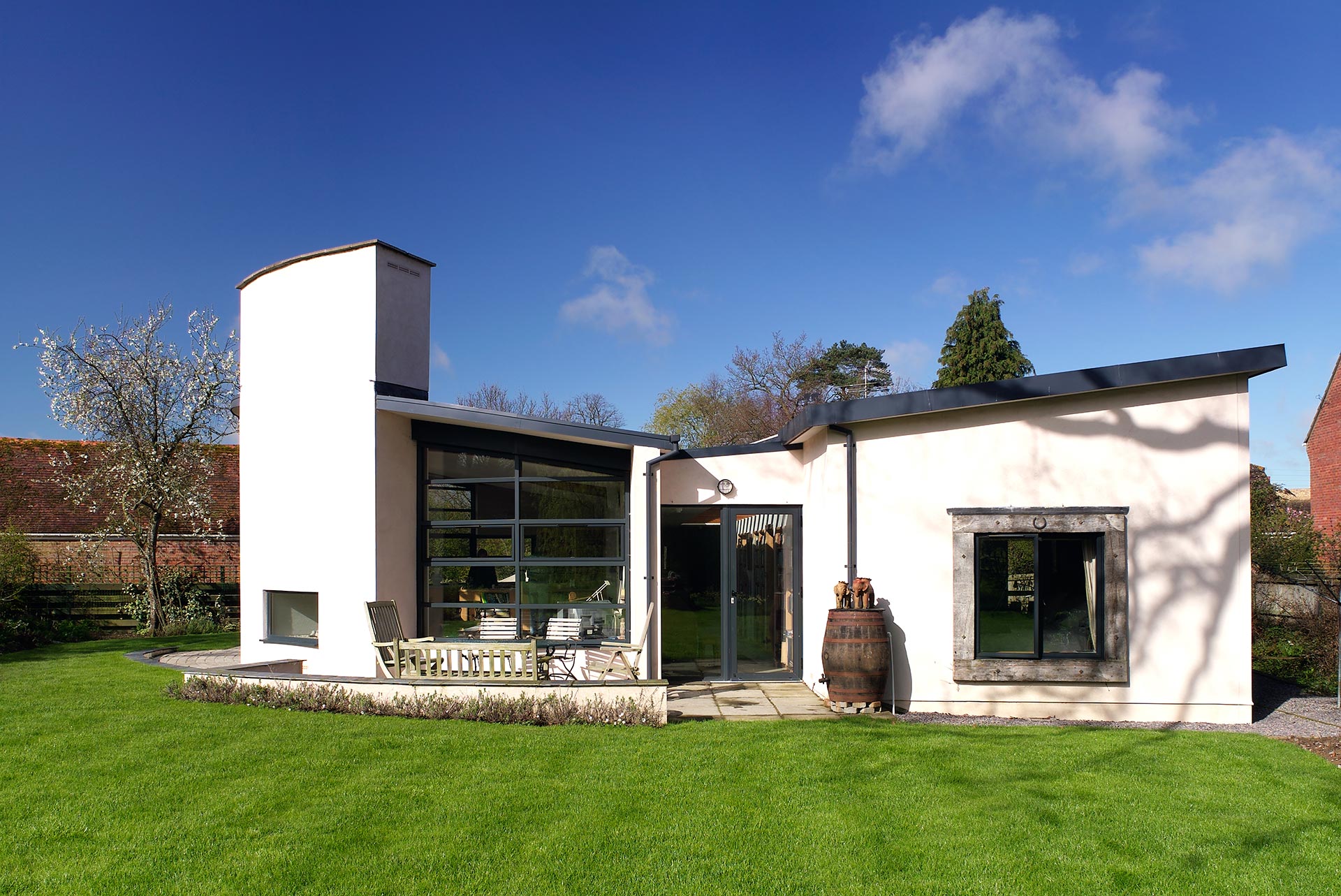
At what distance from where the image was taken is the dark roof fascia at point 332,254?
10719 mm

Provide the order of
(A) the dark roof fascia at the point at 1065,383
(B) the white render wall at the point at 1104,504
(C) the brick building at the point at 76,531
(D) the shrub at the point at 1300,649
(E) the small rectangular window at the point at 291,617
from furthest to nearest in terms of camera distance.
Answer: (C) the brick building at the point at 76,531 → (E) the small rectangular window at the point at 291,617 → (D) the shrub at the point at 1300,649 → (B) the white render wall at the point at 1104,504 → (A) the dark roof fascia at the point at 1065,383

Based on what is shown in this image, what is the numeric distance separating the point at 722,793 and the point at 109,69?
14833 millimetres

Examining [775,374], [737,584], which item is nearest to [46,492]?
[737,584]

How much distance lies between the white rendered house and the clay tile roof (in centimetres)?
966

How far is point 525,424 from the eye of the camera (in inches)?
390

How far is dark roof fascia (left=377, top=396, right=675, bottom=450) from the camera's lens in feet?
32.3

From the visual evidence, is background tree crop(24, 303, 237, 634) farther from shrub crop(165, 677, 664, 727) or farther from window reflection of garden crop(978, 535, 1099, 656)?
window reflection of garden crop(978, 535, 1099, 656)

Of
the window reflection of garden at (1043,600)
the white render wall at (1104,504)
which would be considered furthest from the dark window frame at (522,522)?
the window reflection of garden at (1043,600)

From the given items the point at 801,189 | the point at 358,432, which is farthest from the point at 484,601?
the point at 801,189

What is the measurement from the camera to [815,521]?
10.2 meters

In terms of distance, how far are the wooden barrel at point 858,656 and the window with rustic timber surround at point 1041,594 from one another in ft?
2.67

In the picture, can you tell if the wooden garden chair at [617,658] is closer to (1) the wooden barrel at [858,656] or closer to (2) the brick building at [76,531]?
(1) the wooden barrel at [858,656]

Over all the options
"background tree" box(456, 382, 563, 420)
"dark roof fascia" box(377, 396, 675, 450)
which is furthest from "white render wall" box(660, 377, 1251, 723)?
"background tree" box(456, 382, 563, 420)

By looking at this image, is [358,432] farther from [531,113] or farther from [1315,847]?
[1315,847]
